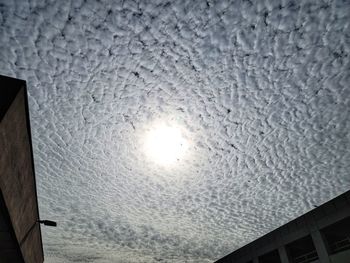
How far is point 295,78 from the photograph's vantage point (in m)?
3.68

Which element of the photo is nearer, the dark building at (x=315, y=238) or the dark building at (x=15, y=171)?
the dark building at (x=15, y=171)

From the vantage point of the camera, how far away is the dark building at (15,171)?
2537 millimetres

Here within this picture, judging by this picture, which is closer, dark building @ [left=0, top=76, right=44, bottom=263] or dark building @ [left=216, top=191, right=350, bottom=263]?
dark building @ [left=0, top=76, right=44, bottom=263]

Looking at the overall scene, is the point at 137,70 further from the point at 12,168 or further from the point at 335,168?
the point at 335,168

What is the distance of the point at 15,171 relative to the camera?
328cm

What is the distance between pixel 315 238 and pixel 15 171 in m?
14.1

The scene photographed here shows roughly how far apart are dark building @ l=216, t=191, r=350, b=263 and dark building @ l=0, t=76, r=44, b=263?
505 inches

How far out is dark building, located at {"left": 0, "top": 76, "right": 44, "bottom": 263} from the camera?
2.54 meters

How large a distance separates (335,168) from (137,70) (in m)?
5.29

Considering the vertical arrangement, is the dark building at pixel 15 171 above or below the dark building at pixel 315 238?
below

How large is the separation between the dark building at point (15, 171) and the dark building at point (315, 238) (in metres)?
12.8

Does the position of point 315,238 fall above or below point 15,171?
above

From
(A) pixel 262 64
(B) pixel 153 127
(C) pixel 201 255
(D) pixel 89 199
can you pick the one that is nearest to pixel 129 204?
(D) pixel 89 199

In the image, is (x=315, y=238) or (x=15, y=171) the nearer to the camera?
(x=15, y=171)
